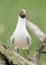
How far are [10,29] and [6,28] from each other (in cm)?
13

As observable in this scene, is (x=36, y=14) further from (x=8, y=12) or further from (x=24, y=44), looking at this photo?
(x=24, y=44)

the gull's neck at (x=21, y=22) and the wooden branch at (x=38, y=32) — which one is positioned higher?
the wooden branch at (x=38, y=32)

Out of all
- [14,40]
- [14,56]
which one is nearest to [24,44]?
[14,40]

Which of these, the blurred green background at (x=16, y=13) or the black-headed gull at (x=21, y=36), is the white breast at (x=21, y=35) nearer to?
the black-headed gull at (x=21, y=36)

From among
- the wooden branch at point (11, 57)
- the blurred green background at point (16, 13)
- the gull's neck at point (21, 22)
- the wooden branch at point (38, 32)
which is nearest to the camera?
the wooden branch at point (11, 57)

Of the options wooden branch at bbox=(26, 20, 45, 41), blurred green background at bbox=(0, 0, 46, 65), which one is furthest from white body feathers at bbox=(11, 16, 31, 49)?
blurred green background at bbox=(0, 0, 46, 65)

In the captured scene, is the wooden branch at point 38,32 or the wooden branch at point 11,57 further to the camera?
the wooden branch at point 38,32

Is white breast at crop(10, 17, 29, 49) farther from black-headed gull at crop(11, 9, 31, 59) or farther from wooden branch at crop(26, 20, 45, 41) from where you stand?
wooden branch at crop(26, 20, 45, 41)

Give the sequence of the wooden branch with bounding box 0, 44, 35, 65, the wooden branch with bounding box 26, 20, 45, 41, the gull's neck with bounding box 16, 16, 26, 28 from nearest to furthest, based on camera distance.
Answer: the wooden branch with bounding box 0, 44, 35, 65, the wooden branch with bounding box 26, 20, 45, 41, the gull's neck with bounding box 16, 16, 26, 28

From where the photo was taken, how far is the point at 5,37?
187 inches

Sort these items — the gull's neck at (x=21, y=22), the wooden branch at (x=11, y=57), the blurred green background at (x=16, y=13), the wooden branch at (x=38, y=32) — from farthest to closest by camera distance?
the blurred green background at (x=16, y=13), the gull's neck at (x=21, y=22), the wooden branch at (x=38, y=32), the wooden branch at (x=11, y=57)

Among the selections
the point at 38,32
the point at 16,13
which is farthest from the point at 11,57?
the point at 16,13

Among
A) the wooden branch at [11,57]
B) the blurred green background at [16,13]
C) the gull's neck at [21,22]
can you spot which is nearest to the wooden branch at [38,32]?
the gull's neck at [21,22]

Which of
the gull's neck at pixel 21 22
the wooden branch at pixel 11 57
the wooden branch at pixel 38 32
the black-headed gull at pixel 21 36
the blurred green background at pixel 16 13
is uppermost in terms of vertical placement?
the wooden branch at pixel 11 57
